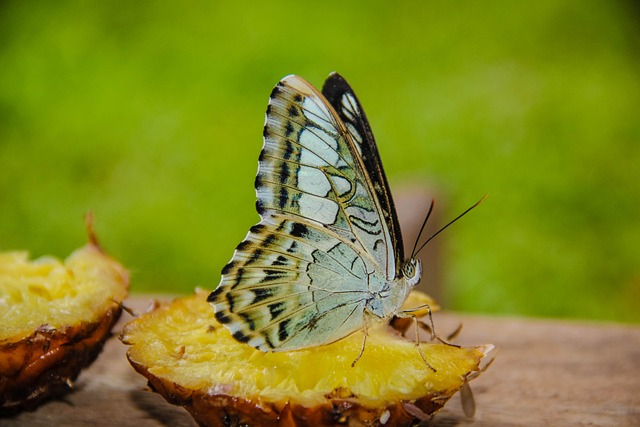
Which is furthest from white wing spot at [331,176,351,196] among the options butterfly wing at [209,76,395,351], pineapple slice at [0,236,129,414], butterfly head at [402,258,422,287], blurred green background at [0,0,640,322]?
blurred green background at [0,0,640,322]

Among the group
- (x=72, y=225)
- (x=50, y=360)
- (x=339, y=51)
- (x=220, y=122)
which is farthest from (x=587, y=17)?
(x=50, y=360)

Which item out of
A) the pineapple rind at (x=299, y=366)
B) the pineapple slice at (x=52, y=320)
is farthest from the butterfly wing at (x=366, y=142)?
the pineapple slice at (x=52, y=320)

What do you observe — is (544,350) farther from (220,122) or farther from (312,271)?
(220,122)

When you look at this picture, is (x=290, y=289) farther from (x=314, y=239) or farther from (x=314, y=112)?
(x=314, y=112)

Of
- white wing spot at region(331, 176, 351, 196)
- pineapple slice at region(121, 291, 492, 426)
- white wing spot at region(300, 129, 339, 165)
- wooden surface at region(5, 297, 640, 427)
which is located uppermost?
white wing spot at region(300, 129, 339, 165)

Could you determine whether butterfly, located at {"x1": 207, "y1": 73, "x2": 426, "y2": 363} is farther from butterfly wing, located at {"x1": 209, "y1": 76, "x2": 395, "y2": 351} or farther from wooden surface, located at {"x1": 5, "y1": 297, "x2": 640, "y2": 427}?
wooden surface, located at {"x1": 5, "y1": 297, "x2": 640, "y2": 427}

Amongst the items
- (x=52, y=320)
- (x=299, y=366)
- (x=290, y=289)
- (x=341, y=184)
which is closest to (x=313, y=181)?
(x=341, y=184)

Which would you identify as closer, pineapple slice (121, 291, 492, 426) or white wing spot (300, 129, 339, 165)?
pineapple slice (121, 291, 492, 426)
